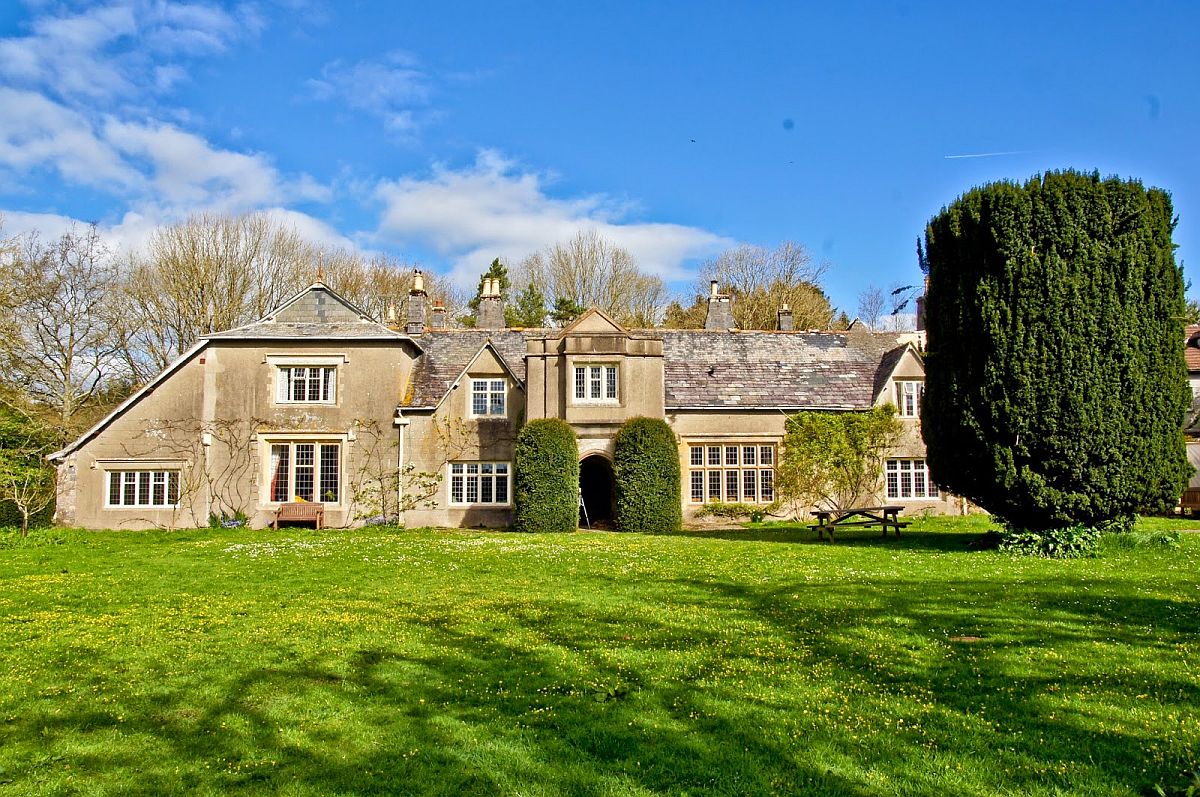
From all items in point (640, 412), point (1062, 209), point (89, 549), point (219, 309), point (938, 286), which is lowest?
point (89, 549)

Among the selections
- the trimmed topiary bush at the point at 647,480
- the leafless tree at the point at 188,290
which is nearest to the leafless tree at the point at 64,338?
the leafless tree at the point at 188,290

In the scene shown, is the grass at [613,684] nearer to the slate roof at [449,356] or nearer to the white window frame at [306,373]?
the white window frame at [306,373]

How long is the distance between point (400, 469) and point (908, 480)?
686 inches

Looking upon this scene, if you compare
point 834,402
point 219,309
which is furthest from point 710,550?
point 219,309

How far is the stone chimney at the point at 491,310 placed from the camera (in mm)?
33812

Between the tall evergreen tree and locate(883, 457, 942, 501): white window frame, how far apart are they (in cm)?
1158

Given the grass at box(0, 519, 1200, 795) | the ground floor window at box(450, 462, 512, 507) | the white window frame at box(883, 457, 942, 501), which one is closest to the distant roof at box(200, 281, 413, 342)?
the ground floor window at box(450, 462, 512, 507)

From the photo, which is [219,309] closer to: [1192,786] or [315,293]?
[315,293]

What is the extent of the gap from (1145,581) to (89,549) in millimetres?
21765

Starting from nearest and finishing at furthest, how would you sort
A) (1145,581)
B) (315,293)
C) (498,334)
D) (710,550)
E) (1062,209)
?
(1145,581)
(1062,209)
(710,550)
(315,293)
(498,334)

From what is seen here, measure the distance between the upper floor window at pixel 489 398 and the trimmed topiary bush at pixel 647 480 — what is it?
16.9 feet

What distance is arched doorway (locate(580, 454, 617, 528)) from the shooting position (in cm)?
2923

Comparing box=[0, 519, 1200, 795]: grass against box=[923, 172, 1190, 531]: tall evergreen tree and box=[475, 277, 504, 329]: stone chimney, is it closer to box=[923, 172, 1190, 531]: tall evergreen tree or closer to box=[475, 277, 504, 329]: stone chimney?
box=[923, 172, 1190, 531]: tall evergreen tree

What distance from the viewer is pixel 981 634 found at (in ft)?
28.0
